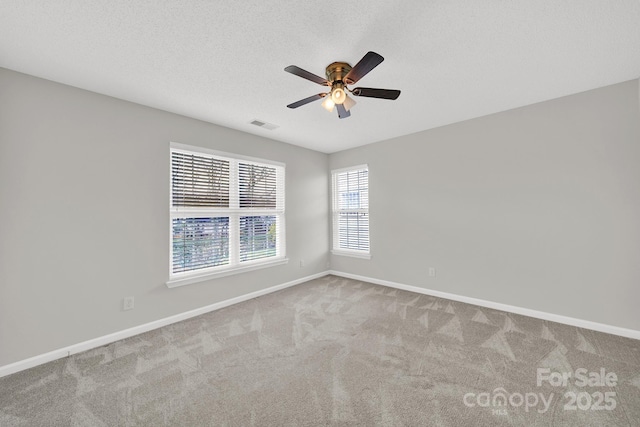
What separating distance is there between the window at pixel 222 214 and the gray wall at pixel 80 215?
159mm

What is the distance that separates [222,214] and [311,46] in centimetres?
245

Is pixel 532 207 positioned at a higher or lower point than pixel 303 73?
lower

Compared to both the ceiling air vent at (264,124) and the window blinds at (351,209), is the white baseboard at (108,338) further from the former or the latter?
the ceiling air vent at (264,124)

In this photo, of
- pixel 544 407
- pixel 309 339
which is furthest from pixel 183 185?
pixel 544 407

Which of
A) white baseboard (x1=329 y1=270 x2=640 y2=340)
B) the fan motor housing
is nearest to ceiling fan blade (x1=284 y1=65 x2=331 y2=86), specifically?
the fan motor housing

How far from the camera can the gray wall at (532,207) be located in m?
2.49

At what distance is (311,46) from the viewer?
1.86 meters

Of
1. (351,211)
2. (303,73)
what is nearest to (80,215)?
(303,73)

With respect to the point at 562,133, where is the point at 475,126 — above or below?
above


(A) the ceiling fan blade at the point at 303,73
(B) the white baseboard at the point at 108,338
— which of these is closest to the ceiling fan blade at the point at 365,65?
(A) the ceiling fan blade at the point at 303,73

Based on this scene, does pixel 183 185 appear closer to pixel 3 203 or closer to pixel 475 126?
pixel 3 203

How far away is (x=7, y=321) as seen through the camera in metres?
2.03

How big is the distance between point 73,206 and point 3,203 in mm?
410

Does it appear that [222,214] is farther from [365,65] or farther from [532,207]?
[532,207]
